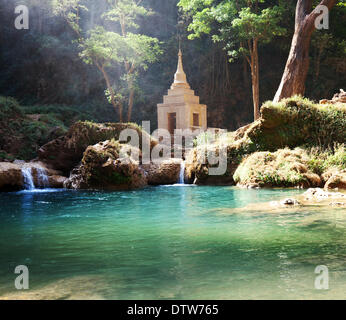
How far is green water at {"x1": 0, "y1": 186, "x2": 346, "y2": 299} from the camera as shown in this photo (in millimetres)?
3076

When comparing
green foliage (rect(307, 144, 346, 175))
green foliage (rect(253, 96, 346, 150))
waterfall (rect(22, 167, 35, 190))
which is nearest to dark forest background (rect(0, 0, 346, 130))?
waterfall (rect(22, 167, 35, 190))

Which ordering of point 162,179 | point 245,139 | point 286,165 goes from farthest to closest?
point 162,179, point 245,139, point 286,165

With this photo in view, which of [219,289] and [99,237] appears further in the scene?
[99,237]

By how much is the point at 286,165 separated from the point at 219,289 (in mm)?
9652

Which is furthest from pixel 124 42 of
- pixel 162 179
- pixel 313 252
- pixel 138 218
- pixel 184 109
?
pixel 313 252

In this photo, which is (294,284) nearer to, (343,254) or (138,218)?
(343,254)

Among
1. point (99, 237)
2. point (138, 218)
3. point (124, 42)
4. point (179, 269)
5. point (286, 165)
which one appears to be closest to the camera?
point (179, 269)

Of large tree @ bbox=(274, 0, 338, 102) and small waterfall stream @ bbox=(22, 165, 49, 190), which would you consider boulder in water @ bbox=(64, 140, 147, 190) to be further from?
large tree @ bbox=(274, 0, 338, 102)

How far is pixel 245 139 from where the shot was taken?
47.0 feet

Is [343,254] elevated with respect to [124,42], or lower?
lower

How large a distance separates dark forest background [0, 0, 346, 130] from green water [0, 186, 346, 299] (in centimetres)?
2344

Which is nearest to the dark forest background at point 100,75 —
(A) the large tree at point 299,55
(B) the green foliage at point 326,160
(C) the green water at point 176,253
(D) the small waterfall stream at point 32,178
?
(A) the large tree at point 299,55

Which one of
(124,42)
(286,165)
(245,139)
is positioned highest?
(124,42)

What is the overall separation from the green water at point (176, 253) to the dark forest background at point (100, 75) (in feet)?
76.9
